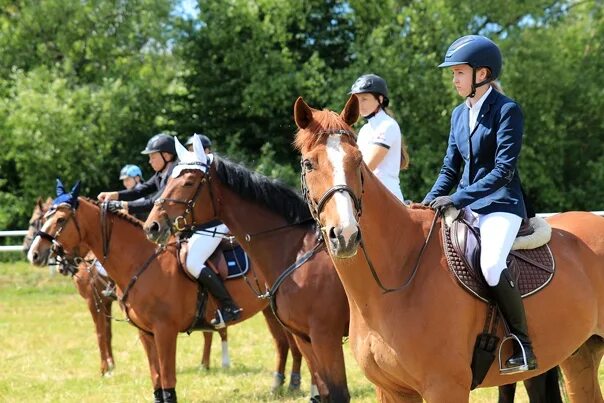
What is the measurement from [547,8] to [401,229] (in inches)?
962

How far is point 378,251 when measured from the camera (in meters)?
4.63

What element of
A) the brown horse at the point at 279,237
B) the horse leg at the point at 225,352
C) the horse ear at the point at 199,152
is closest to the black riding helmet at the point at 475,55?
the brown horse at the point at 279,237

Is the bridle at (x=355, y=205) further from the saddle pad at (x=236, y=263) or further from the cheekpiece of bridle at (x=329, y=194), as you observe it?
the saddle pad at (x=236, y=263)

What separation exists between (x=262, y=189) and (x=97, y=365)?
5.59 metres

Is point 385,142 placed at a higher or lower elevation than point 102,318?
higher

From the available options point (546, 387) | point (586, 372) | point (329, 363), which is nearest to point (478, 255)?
point (586, 372)

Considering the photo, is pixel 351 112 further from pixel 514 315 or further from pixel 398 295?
pixel 514 315

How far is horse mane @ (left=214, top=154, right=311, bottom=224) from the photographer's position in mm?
7188

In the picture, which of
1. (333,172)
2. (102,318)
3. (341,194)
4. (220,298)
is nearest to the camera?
(341,194)

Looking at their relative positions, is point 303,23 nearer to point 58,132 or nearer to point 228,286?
point 58,132

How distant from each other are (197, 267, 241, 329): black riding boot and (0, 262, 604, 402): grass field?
945mm

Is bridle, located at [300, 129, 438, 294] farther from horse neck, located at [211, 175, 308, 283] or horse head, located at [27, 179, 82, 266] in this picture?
horse head, located at [27, 179, 82, 266]

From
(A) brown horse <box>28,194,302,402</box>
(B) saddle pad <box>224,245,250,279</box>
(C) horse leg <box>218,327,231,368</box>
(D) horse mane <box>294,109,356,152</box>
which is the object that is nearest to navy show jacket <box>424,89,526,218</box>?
(D) horse mane <box>294,109,356,152</box>

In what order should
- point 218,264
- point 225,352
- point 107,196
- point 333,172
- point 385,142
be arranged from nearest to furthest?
1. point 333,172
2. point 385,142
3. point 218,264
4. point 107,196
5. point 225,352
